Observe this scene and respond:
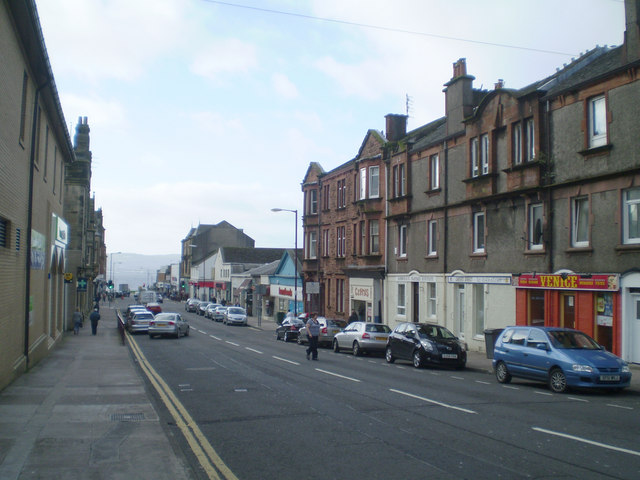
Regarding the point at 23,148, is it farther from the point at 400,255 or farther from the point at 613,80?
the point at 400,255

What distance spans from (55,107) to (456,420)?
627 inches

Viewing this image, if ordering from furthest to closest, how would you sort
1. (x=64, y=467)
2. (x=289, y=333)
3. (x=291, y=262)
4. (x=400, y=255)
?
(x=291, y=262) → (x=289, y=333) → (x=400, y=255) → (x=64, y=467)

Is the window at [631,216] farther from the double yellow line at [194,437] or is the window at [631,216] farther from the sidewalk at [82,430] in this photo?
the sidewalk at [82,430]

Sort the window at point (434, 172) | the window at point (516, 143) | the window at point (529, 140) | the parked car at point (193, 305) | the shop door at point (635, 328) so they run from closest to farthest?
1. the shop door at point (635, 328)
2. the window at point (529, 140)
3. the window at point (516, 143)
4. the window at point (434, 172)
5. the parked car at point (193, 305)

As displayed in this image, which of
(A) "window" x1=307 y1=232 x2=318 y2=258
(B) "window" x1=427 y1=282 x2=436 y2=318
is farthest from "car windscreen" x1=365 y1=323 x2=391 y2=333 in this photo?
(A) "window" x1=307 y1=232 x2=318 y2=258

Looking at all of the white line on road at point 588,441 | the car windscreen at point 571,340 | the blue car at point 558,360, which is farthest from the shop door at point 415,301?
the white line on road at point 588,441

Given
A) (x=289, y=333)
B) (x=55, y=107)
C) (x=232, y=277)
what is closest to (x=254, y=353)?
(x=289, y=333)

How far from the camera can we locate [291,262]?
54500 millimetres

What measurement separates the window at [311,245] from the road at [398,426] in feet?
93.3

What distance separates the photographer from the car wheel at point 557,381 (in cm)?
1484

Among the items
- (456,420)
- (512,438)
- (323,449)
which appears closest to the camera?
(323,449)

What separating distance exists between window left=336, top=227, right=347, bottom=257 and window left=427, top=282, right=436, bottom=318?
11549 mm

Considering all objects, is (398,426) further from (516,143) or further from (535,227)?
(516,143)

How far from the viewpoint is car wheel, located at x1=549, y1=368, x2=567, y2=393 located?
14.8m
